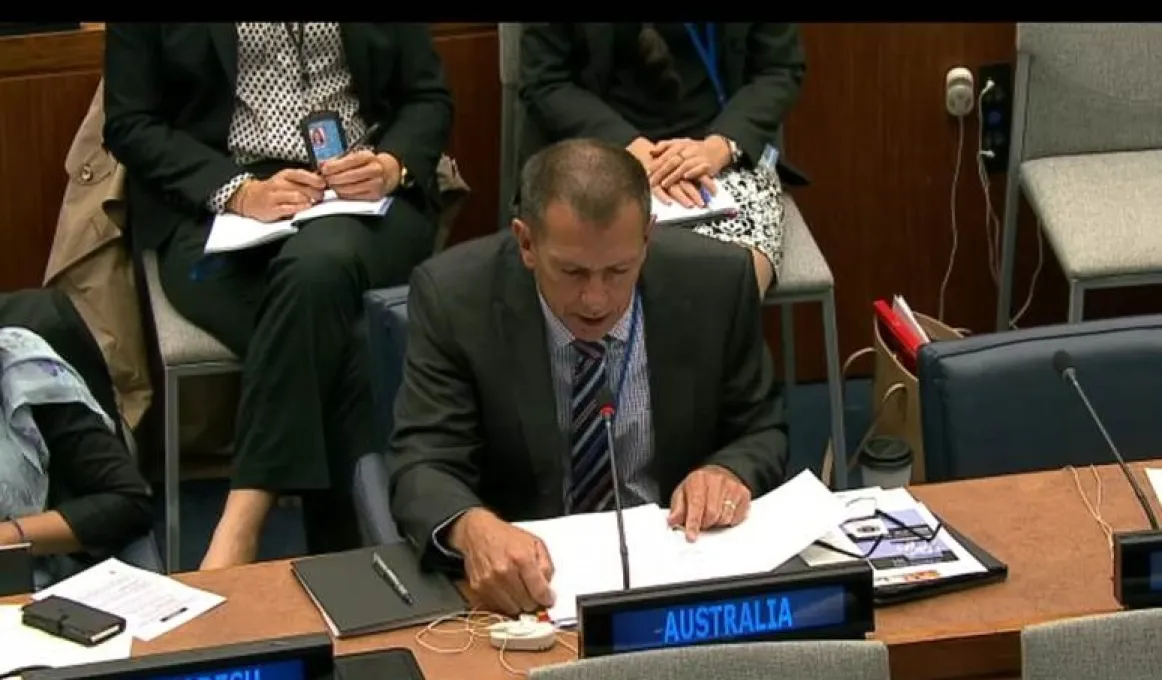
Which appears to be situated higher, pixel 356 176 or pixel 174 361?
pixel 356 176

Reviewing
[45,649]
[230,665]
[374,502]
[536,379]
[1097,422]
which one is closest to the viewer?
[230,665]

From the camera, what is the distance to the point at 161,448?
3842 millimetres

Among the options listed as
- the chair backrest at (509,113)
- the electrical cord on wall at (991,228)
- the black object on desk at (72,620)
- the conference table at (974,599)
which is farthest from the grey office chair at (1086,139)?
the black object on desk at (72,620)

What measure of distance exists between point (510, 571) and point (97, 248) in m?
1.84

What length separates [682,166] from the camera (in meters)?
3.24

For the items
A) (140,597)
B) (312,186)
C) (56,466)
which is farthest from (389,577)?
(312,186)

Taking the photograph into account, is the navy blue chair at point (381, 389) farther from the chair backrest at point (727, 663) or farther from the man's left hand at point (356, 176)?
the chair backrest at point (727, 663)

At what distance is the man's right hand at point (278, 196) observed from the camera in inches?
128

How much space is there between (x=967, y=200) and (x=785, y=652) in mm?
2609

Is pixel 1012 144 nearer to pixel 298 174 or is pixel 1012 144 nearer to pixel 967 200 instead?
pixel 967 200

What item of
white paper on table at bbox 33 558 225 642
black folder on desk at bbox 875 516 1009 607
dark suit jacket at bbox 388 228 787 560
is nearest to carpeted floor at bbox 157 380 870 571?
dark suit jacket at bbox 388 228 787 560

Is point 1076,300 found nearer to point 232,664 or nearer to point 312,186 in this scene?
point 312,186

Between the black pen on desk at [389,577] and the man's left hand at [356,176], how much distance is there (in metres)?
1.28

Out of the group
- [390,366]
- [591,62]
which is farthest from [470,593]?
[591,62]
